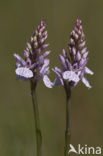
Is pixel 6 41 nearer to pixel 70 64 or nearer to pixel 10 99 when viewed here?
pixel 10 99

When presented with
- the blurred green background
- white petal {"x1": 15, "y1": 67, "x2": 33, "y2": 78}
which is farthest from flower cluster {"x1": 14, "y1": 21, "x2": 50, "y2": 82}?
the blurred green background

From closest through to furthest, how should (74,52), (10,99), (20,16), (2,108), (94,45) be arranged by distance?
1. (74,52)
2. (2,108)
3. (10,99)
4. (94,45)
5. (20,16)

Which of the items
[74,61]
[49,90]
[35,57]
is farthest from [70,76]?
[49,90]

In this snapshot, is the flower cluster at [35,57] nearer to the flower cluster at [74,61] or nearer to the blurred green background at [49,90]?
the flower cluster at [74,61]

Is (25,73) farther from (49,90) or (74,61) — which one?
(49,90)

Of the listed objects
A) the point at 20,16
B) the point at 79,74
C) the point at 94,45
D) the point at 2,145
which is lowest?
the point at 2,145

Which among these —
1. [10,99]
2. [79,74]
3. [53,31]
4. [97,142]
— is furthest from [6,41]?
[79,74]

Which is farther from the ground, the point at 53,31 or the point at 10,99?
the point at 53,31

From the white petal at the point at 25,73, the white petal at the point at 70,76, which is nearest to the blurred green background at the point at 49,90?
the white petal at the point at 25,73

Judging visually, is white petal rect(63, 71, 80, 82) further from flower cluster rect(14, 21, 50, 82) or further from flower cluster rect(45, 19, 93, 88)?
flower cluster rect(14, 21, 50, 82)
